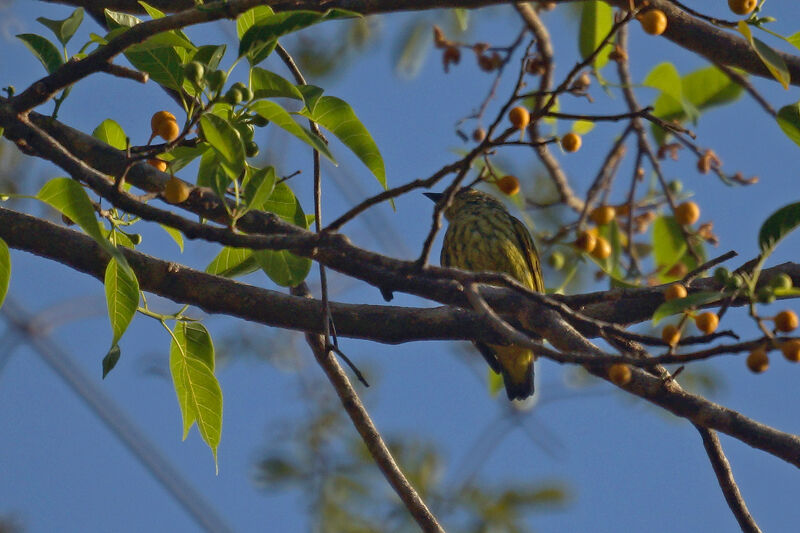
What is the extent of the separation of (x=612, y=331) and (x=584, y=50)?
2867 millimetres

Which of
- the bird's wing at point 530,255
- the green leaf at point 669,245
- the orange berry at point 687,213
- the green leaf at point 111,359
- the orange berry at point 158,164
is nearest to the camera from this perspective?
the green leaf at point 111,359

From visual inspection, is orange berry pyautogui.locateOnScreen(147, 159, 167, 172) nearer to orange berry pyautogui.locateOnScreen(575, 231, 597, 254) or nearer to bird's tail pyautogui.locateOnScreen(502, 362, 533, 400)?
orange berry pyautogui.locateOnScreen(575, 231, 597, 254)

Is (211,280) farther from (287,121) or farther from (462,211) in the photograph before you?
(462,211)

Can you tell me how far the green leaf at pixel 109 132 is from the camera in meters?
2.99

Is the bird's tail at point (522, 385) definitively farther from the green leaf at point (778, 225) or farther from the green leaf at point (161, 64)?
the green leaf at point (161, 64)

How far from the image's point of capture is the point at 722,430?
2100mm

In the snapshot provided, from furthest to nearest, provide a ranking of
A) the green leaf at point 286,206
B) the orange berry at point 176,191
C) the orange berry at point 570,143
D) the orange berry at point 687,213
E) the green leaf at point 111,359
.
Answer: the orange berry at point 687,213, the orange berry at point 570,143, the green leaf at point 286,206, the green leaf at point 111,359, the orange berry at point 176,191

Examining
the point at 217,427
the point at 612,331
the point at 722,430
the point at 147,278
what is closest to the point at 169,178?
the point at 147,278

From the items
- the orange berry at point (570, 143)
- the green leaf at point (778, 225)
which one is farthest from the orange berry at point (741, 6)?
the green leaf at point (778, 225)

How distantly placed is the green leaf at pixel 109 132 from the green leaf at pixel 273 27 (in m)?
0.97

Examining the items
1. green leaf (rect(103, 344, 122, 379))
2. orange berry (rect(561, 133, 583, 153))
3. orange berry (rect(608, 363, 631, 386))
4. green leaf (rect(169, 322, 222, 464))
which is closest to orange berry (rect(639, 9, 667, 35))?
orange berry (rect(561, 133, 583, 153))

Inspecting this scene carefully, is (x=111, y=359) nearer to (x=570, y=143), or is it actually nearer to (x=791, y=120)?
(x=570, y=143)

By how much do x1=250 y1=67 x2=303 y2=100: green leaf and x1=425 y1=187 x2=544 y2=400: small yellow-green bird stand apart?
2423mm

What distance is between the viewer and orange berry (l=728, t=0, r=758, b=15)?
260 cm
